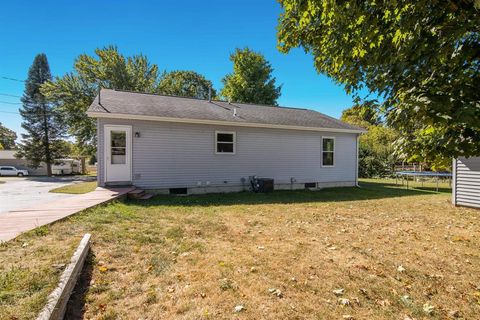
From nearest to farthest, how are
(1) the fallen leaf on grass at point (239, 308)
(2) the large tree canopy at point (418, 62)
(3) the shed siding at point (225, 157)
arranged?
(2) the large tree canopy at point (418, 62) < (1) the fallen leaf on grass at point (239, 308) < (3) the shed siding at point (225, 157)

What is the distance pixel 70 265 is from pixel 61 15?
14.9 meters

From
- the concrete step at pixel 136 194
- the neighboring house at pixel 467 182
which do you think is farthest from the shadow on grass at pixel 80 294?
the neighboring house at pixel 467 182

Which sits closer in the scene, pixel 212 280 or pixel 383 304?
pixel 383 304

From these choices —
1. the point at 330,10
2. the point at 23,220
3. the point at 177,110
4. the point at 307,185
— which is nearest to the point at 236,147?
the point at 177,110

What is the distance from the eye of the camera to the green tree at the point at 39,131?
24.5 meters

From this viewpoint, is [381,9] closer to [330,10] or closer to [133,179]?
[330,10]

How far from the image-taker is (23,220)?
4789 mm

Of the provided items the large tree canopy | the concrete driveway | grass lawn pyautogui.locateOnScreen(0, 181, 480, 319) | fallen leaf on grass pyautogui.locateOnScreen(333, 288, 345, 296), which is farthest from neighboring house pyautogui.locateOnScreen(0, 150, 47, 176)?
the large tree canopy

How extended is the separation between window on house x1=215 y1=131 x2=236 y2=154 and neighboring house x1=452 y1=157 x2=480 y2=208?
25.5 ft

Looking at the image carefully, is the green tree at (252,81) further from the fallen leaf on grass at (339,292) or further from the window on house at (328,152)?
the fallen leaf on grass at (339,292)

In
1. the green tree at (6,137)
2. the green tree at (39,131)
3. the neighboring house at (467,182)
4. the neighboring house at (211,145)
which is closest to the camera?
the neighboring house at (467,182)

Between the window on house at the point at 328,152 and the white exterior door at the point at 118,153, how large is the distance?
351 inches

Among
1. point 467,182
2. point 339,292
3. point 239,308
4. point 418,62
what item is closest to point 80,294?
point 239,308

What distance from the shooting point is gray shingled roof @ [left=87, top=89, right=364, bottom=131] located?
9.63 metres
